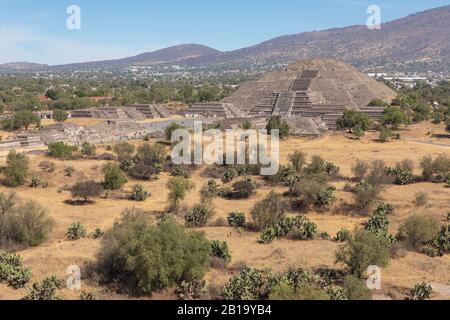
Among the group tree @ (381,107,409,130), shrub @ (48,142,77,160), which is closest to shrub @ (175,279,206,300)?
shrub @ (48,142,77,160)

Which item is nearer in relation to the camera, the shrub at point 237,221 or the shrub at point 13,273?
the shrub at point 13,273

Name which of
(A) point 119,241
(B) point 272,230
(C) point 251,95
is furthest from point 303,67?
(A) point 119,241

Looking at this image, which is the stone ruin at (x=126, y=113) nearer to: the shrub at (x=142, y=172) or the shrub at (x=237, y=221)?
the shrub at (x=142, y=172)

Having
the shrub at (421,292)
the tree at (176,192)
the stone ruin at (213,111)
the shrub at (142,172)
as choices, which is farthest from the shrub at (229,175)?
the stone ruin at (213,111)

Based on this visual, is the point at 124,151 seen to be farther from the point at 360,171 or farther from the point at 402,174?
the point at 402,174

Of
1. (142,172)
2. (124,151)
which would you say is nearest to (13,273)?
(142,172)

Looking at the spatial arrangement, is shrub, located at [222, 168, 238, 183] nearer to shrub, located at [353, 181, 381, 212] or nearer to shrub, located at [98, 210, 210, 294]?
shrub, located at [353, 181, 381, 212]
